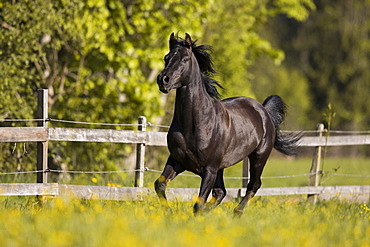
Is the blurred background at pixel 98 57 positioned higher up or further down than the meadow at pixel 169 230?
higher up

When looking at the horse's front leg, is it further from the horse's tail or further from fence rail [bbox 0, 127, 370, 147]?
the horse's tail

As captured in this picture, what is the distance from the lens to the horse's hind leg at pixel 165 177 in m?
6.36

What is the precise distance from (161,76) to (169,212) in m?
1.44

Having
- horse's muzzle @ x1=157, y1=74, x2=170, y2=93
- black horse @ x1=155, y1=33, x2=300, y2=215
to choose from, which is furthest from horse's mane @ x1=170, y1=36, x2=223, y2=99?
horse's muzzle @ x1=157, y1=74, x2=170, y2=93

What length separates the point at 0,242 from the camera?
4.27 meters

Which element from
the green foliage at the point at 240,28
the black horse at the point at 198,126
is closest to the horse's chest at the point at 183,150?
the black horse at the point at 198,126

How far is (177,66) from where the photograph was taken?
19.7 feet

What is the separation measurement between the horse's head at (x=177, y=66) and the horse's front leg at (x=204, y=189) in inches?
41.1

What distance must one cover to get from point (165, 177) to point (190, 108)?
0.82 metres

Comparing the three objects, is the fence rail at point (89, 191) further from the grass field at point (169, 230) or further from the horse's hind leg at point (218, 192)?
the grass field at point (169, 230)

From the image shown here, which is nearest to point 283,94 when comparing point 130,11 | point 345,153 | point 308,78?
point 308,78

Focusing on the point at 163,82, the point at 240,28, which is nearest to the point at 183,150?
the point at 163,82

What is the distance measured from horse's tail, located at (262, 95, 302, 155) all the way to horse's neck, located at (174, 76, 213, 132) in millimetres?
2177

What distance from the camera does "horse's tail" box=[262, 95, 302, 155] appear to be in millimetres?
8266
